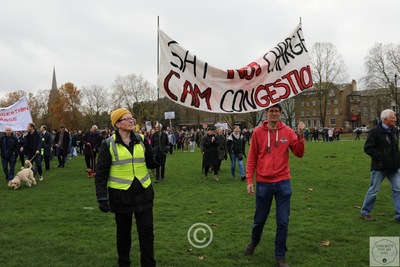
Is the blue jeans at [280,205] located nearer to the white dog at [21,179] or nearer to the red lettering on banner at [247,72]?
the red lettering on banner at [247,72]

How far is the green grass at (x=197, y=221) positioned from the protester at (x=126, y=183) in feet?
2.92

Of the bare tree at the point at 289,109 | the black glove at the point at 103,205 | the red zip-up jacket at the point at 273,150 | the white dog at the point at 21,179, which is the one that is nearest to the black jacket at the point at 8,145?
the white dog at the point at 21,179

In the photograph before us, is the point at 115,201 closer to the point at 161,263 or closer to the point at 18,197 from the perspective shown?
the point at 161,263

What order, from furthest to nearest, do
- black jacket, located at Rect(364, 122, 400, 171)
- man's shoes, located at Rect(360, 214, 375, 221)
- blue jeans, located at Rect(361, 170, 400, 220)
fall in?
man's shoes, located at Rect(360, 214, 375, 221)
blue jeans, located at Rect(361, 170, 400, 220)
black jacket, located at Rect(364, 122, 400, 171)

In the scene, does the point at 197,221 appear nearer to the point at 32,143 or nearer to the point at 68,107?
the point at 32,143

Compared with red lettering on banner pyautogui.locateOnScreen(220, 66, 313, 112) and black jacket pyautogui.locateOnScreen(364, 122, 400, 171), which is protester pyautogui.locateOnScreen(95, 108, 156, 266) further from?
black jacket pyautogui.locateOnScreen(364, 122, 400, 171)

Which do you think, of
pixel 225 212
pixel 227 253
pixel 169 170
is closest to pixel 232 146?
pixel 169 170

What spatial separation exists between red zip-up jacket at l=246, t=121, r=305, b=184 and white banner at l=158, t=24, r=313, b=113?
414 mm

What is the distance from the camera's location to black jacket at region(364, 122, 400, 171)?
23.4ft

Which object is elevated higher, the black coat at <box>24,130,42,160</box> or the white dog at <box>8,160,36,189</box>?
the black coat at <box>24,130,42,160</box>

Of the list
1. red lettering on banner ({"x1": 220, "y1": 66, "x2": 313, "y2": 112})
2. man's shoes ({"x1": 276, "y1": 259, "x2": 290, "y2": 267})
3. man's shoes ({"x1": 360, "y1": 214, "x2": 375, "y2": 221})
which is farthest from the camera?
man's shoes ({"x1": 360, "y1": 214, "x2": 375, "y2": 221})

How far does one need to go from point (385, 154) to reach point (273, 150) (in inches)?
121

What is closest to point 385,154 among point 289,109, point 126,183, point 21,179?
point 126,183

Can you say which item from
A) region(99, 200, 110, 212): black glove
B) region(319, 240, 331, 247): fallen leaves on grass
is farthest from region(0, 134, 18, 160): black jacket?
region(319, 240, 331, 247): fallen leaves on grass
